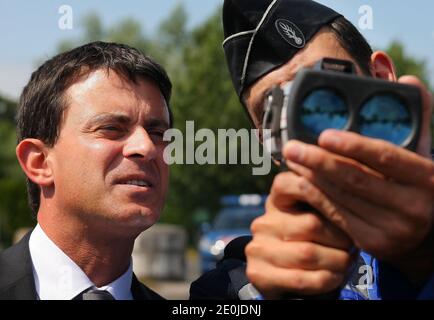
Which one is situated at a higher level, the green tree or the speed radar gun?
the green tree

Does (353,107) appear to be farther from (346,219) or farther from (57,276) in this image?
(57,276)

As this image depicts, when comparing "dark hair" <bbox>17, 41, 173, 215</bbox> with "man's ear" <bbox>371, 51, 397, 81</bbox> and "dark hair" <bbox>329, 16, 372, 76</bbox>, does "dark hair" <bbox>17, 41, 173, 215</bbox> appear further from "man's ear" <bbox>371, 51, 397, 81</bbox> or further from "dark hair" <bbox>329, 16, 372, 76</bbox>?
"man's ear" <bbox>371, 51, 397, 81</bbox>

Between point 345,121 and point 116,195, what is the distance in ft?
3.77

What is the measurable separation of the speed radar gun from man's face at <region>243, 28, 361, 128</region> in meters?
0.82

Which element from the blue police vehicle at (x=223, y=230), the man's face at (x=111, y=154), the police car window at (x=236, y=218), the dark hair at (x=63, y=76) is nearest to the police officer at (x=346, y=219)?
the man's face at (x=111, y=154)

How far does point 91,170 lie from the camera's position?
2.13m

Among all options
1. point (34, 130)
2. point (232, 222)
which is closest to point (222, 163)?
point (232, 222)

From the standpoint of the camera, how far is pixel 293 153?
3.45ft

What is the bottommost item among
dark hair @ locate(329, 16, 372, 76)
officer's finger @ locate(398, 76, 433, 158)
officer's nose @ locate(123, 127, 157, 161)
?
officer's finger @ locate(398, 76, 433, 158)

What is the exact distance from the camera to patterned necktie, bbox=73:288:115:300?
2.08m

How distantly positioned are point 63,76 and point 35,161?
328 mm

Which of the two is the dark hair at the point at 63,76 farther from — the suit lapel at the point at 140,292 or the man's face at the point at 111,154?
the suit lapel at the point at 140,292

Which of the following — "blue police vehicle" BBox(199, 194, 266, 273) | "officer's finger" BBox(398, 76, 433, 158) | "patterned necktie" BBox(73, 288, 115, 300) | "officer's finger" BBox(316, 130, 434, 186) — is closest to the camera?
"officer's finger" BBox(316, 130, 434, 186)

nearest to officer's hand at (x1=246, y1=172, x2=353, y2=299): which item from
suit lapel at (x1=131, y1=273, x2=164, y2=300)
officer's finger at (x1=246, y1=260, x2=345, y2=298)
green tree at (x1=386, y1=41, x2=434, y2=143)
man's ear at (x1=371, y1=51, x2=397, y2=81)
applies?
officer's finger at (x1=246, y1=260, x2=345, y2=298)
